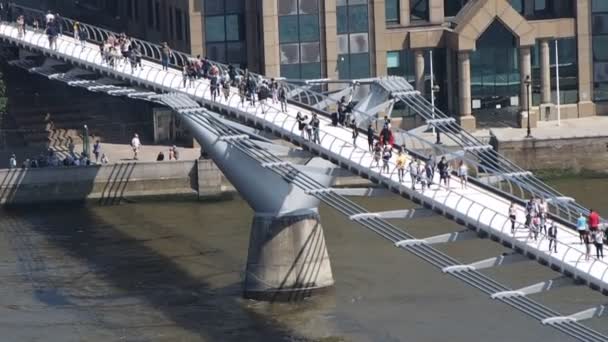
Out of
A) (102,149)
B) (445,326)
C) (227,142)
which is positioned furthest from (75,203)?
(445,326)

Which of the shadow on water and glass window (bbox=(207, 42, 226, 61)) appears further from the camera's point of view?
glass window (bbox=(207, 42, 226, 61))

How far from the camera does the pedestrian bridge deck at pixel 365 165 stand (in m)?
64.2

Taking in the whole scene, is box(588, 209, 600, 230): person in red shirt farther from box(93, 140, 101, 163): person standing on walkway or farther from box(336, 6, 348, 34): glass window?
box(336, 6, 348, 34): glass window

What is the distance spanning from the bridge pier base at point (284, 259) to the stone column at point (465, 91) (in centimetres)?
2686

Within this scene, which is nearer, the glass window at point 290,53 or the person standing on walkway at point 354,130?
the person standing on walkway at point 354,130

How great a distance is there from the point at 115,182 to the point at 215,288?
64.3 feet

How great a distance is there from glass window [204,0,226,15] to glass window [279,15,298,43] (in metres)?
2.77

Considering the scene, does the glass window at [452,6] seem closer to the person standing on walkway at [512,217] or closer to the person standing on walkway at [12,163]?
the person standing on walkway at [12,163]

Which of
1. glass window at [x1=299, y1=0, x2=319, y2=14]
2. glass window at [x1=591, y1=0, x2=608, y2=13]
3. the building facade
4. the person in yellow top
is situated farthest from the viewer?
glass window at [x1=591, y1=0, x2=608, y2=13]

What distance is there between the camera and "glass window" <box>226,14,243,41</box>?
342 ft

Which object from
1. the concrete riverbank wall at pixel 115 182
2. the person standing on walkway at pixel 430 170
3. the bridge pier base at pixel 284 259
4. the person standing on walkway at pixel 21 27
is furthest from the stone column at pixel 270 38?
the person standing on walkway at pixel 430 170

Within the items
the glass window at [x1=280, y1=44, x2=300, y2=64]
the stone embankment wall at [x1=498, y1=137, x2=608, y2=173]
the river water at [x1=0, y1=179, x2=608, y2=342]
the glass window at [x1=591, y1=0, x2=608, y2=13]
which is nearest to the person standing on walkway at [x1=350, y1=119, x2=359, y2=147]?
the river water at [x1=0, y1=179, x2=608, y2=342]

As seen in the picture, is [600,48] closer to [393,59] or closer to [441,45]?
[441,45]

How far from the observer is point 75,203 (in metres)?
98.4
